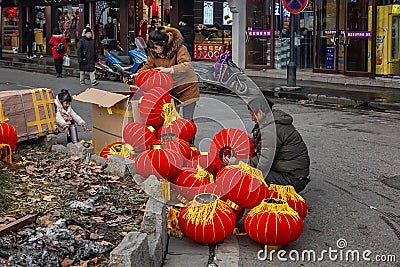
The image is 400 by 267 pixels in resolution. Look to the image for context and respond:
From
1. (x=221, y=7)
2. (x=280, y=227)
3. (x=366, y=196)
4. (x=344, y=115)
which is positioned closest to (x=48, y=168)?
(x=280, y=227)

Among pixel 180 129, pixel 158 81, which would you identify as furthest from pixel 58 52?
pixel 180 129

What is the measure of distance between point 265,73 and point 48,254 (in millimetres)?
19003

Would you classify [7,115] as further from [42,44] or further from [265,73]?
[42,44]

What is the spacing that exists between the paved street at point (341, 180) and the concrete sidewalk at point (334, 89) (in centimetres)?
Result: 116

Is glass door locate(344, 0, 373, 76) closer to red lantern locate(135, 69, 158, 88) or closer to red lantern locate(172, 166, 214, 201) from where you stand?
red lantern locate(135, 69, 158, 88)

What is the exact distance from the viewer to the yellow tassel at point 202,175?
6.17 meters

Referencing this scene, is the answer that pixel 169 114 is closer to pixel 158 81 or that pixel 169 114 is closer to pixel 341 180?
pixel 158 81

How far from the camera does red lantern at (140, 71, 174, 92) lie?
7512 mm

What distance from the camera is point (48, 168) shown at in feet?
23.7

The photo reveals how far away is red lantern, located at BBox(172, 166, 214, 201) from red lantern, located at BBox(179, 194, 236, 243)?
1.37 feet

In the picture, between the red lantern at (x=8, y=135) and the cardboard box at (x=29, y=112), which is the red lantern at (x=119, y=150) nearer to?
the red lantern at (x=8, y=135)

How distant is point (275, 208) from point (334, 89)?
13262 mm

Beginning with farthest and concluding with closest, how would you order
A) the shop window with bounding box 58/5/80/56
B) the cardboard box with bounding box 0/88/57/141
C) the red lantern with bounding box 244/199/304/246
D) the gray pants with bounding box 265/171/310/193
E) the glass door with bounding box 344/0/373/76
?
the shop window with bounding box 58/5/80/56, the glass door with bounding box 344/0/373/76, the cardboard box with bounding box 0/88/57/141, the gray pants with bounding box 265/171/310/193, the red lantern with bounding box 244/199/304/246

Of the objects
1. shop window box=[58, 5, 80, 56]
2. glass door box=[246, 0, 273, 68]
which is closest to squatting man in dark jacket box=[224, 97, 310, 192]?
glass door box=[246, 0, 273, 68]
